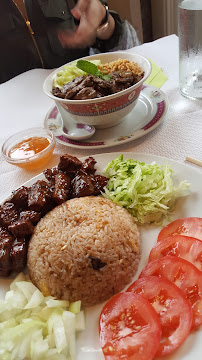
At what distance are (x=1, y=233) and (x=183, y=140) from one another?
1.29 metres

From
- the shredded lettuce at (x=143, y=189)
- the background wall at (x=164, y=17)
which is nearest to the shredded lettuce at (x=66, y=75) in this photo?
the shredded lettuce at (x=143, y=189)

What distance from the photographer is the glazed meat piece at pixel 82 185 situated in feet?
5.82

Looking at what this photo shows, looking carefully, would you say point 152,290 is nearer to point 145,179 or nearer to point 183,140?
point 145,179

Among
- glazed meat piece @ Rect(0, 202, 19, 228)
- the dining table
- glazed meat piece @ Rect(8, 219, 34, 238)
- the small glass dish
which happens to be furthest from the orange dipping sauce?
glazed meat piece @ Rect(8, 219, 34, 238)

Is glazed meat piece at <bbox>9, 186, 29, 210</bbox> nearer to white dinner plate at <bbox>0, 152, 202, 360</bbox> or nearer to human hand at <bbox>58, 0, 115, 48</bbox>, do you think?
white dinner plate at <bbox>0, 152, 202, 360</bbox>

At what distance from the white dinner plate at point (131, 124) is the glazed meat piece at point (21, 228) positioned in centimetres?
A: 73

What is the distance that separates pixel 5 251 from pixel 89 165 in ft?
2.28

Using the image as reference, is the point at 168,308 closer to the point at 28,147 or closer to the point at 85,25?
the point at 28,147

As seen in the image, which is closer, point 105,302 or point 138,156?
point 105,302

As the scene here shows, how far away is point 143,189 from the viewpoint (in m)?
1.75

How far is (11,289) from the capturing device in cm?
144

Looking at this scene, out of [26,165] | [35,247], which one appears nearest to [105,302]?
[35,247]

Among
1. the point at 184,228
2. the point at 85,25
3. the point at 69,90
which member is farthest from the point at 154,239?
the point at 85,25

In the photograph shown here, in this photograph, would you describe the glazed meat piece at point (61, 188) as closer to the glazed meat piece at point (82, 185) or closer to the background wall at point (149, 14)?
the glazed meat piece at point (82, 185)
